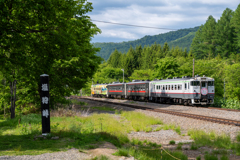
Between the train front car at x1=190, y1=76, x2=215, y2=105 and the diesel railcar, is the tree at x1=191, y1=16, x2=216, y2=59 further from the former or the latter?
the train front car at x1=190, y1=76, x2=215, y2=105

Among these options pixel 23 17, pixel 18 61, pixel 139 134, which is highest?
pixel 23 17

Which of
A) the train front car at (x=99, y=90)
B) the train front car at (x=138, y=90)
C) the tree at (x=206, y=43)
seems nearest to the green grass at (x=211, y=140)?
the train front car at (x=138, y=90)

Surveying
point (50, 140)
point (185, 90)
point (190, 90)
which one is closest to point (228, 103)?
point (190, 90)

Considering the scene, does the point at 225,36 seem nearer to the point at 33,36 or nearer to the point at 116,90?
the point at 116,90

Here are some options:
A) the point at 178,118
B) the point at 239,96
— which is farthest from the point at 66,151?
the point at 239,96

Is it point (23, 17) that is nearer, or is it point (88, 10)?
point (23, 17)

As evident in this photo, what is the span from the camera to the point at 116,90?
4862 centimetres

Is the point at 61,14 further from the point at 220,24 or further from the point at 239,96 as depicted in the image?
the point at 220,24

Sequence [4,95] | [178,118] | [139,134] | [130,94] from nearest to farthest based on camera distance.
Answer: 1. [139,134]
2. [178,118]
3. [4,95]
4. [130,94]

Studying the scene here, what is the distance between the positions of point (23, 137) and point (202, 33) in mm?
101667

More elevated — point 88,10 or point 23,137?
point 88,10

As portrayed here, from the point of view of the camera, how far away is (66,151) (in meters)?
8.33

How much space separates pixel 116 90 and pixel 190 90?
23.6 m

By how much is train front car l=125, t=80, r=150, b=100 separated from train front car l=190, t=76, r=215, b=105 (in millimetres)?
11171
